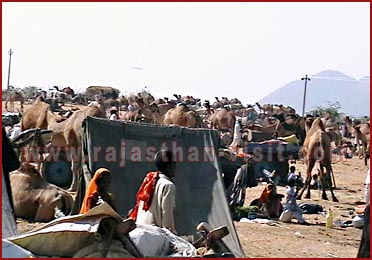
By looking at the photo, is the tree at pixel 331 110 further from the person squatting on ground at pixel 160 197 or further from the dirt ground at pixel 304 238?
the person squatting on ground at pixel 160 197

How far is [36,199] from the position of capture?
11.5m

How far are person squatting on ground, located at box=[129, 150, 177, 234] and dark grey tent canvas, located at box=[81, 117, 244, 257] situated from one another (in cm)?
293

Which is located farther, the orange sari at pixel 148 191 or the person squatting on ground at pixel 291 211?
the person squatting on ground at pixel 291 211

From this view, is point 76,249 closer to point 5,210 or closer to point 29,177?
point 5,210

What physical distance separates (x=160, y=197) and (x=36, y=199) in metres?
4.80

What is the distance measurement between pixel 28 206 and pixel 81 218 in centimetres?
548

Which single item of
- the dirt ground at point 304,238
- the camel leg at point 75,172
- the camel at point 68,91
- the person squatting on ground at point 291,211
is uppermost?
the camel at point 68,91

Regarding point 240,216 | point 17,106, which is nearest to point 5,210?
point 240,216

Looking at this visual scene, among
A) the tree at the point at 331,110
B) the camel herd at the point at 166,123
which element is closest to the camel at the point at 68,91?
the camel herd at the point at 166,123

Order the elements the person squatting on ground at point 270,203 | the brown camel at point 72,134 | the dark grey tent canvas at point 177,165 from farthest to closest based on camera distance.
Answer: the brown camel at point 72,134, the person squatting on ground at point 270,203, the dark grey tent canvas at point 177,165

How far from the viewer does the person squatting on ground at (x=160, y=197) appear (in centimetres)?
709

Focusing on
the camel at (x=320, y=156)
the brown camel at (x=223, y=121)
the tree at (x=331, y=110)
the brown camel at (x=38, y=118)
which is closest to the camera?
the camel at (x=320, y=156)

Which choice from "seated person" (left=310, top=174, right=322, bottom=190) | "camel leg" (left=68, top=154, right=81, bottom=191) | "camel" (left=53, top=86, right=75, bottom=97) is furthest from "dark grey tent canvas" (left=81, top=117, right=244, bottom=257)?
"camel" (left=53, top=86, right=75, bottom=97)

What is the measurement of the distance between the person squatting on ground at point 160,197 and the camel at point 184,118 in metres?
12.4
